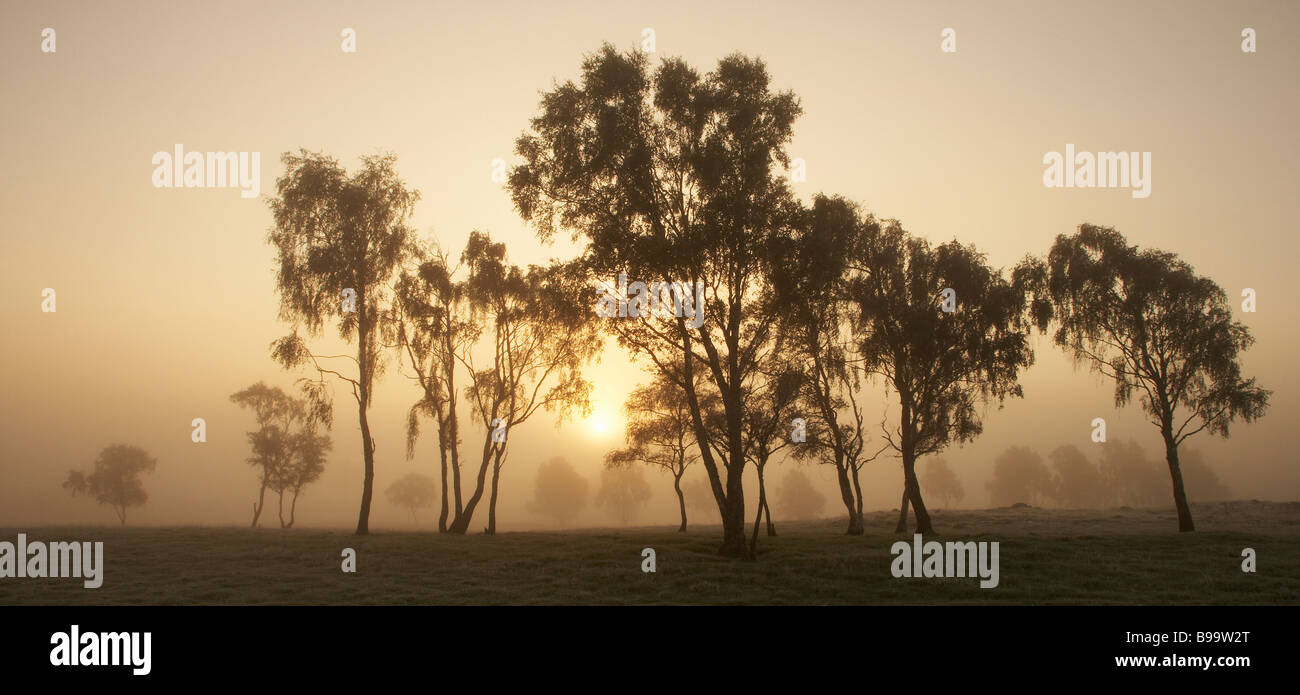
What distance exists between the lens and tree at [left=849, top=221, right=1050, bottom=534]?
122 ft

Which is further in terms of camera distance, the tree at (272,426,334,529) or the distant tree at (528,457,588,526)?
the distant tree at (528,457,588,526)

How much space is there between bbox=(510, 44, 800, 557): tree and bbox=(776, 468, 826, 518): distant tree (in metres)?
123

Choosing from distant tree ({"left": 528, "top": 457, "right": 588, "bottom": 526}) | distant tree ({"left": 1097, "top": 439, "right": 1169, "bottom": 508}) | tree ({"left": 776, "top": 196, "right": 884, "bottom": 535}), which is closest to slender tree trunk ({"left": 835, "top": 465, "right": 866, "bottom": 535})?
tree ({"left": 776, "top": 196, "right": 884, "bottom": 535})

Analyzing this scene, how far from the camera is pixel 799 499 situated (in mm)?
146375

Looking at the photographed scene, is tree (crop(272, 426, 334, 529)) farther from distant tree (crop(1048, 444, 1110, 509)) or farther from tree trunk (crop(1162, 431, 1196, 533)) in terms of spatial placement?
distant tree (crop(1048, 444, 1110, 509))

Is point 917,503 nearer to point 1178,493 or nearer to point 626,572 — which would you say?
point 1178,493

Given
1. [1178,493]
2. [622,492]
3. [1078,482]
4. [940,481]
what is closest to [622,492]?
[622,492]

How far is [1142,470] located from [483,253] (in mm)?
150459

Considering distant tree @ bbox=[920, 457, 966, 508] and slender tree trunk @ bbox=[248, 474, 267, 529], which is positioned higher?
slender tree trunk @ bbox=[248, 474, 267, 529]

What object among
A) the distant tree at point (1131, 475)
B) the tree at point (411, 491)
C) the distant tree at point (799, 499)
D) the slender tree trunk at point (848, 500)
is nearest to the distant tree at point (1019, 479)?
the distant tree at point (1131, 475)

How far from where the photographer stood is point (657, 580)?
23453mm

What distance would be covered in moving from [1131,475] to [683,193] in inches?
5841
